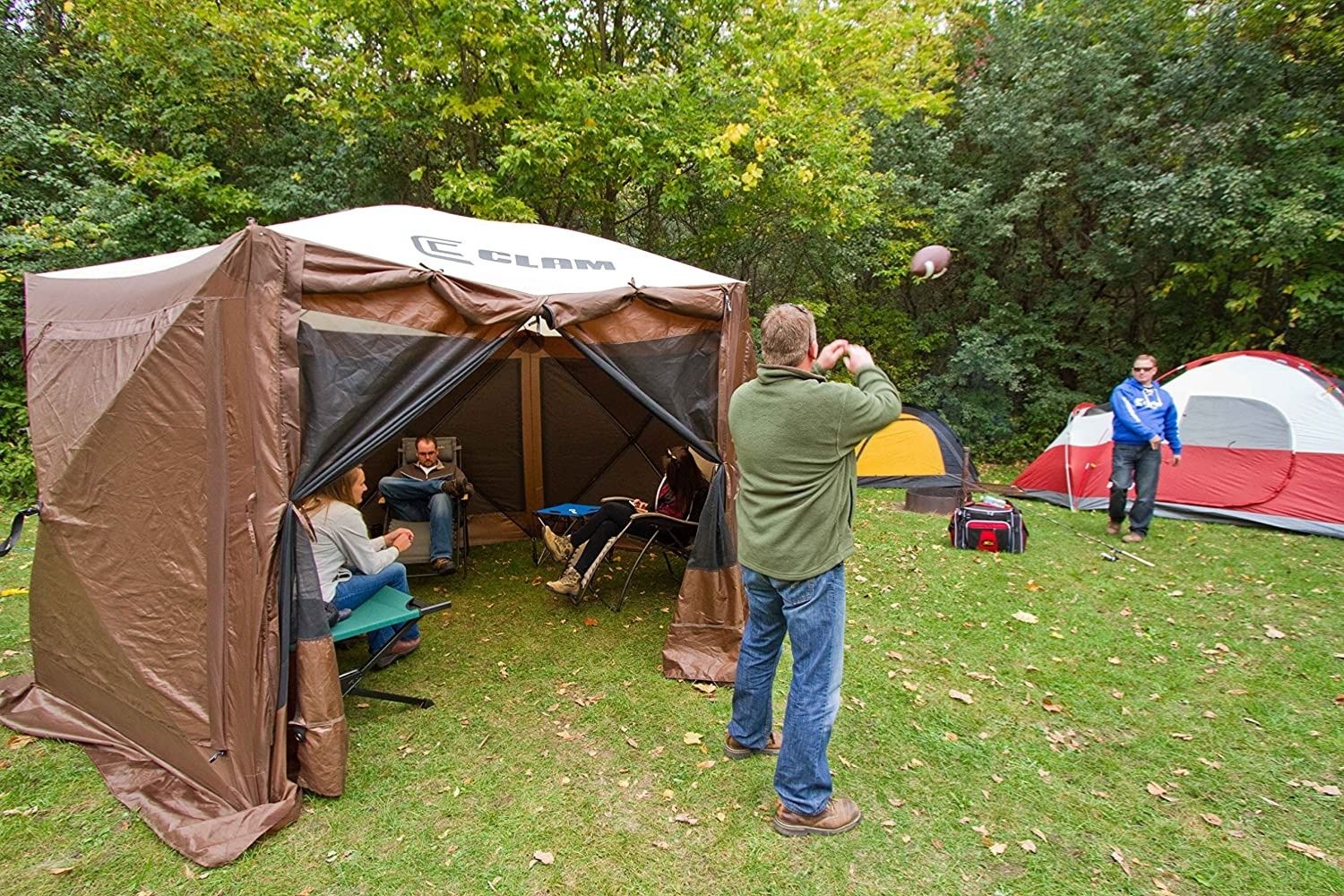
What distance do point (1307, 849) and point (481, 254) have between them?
429 cm

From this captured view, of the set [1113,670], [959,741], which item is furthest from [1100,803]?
[1113,670]

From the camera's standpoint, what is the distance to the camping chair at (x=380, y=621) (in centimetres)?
313

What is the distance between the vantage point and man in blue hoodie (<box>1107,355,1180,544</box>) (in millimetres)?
5945

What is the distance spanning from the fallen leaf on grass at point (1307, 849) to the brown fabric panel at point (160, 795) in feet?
11.5

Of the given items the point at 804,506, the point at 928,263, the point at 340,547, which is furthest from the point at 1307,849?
the point at 340,547

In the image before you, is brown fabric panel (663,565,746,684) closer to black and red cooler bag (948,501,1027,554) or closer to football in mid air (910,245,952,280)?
football in mid air (910,245,952,280)

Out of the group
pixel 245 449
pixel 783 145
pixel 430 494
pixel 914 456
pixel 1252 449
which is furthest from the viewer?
pixel 783 145

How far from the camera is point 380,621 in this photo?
3.20 metres

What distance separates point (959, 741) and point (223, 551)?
306 centimetres

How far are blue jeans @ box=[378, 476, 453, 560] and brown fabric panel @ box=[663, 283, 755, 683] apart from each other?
217 cm

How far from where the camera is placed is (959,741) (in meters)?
3.15

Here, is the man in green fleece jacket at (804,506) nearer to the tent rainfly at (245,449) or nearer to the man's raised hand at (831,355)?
the man's raised hand at (831,355)

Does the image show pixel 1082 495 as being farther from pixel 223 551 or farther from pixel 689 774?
pixel 223 551

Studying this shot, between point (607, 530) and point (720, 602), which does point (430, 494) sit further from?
point (720, 602)
